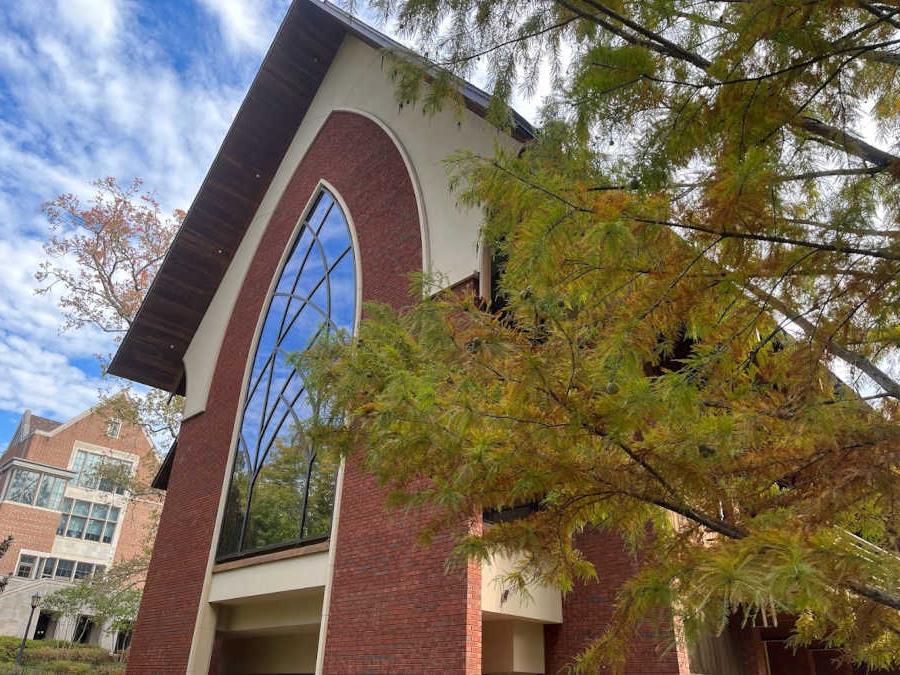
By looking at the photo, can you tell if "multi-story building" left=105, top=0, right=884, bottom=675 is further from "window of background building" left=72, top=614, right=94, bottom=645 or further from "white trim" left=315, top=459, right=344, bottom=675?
"window of background building" left=72, top=614, right=94, bottom=645

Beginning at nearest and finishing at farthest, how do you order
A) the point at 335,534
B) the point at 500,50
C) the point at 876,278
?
the point at 876,278, the point at 500,50, the point at 335,534

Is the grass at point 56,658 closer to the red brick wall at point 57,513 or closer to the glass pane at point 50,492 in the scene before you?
the red brick wall at point 57,513

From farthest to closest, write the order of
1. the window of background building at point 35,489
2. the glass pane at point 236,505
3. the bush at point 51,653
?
the window of background building at point 35,489 < the bush at point 51,653 < the glass pane at point 236,505

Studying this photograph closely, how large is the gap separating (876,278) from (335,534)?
7.61 metres

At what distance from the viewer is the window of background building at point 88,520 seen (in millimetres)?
32906

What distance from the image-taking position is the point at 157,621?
1186 centimetres

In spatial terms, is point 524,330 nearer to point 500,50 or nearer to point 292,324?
point 500,50

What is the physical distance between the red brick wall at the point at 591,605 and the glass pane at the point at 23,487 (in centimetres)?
3214

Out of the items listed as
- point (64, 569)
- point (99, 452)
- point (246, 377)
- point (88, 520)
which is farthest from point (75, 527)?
point (246, 377)

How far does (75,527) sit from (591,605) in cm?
3308

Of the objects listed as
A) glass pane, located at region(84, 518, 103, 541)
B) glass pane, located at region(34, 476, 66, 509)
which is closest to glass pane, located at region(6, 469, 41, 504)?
glass pane, located at region(34, 476, 66, 509)

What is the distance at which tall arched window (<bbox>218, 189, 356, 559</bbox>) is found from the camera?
1003 cm

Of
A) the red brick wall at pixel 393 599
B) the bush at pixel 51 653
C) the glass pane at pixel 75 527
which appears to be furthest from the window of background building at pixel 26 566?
the red brick wall at pixel 393 599

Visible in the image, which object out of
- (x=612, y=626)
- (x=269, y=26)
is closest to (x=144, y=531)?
(x=269, y=26)
